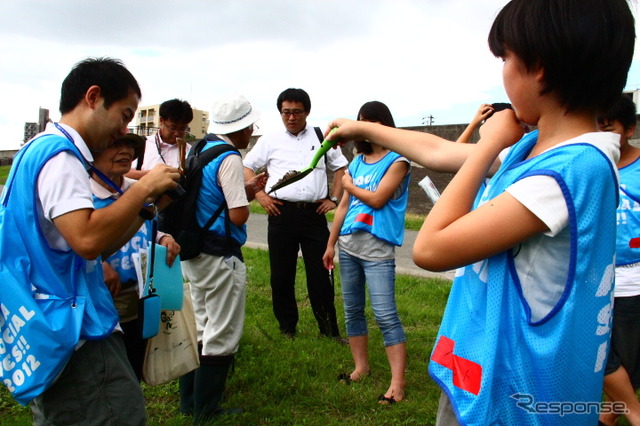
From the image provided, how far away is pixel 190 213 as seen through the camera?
137 inches

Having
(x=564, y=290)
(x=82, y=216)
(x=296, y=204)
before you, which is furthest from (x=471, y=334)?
(x=296, y=204)

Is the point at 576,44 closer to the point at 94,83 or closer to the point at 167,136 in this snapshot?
the point at 94,83

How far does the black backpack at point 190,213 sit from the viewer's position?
3438mm

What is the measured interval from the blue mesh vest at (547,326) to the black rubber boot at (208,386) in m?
2.30

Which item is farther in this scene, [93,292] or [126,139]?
[126,139]

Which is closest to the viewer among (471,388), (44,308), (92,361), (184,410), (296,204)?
(471,388)

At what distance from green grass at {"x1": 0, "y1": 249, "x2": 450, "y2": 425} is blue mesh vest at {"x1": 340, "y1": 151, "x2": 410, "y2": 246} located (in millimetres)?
1094

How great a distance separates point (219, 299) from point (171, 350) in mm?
720

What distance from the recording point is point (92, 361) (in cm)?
192

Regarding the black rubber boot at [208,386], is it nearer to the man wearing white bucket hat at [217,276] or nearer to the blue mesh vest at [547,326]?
the man wearing white bucket hat at [217,276]

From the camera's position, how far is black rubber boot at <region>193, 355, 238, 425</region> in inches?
133

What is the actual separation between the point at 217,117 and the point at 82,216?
85.3 inches

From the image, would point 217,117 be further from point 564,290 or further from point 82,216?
point 564,290

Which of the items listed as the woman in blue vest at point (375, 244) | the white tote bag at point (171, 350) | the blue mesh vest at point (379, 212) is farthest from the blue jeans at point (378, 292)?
the white tote bag at point (171, 350)
